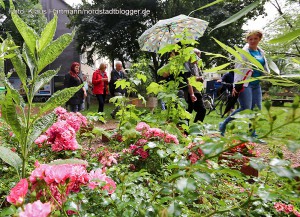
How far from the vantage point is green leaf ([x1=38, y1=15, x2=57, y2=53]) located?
2.77ft

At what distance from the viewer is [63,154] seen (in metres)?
1.96

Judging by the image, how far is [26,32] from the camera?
2.74 ft

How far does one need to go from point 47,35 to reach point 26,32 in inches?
2.0

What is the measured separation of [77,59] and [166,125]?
2511 cm

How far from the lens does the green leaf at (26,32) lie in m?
0.82

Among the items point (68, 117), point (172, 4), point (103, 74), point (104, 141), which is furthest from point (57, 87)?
point (68, 117)

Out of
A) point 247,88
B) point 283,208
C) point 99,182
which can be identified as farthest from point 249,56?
point 247,88

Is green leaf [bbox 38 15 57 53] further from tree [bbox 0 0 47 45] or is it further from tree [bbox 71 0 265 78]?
tree [bbox 0 0 47 45]

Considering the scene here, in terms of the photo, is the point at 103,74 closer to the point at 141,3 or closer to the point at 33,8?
the point at 141,3

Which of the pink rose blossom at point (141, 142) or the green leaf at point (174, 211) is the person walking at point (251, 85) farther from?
the green leaf at point (174, 211)

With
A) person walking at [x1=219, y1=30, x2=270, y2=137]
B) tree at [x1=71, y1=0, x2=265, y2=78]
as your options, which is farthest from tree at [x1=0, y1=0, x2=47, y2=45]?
person walking at [x1=219, y1=30, x2=270, y2=137]

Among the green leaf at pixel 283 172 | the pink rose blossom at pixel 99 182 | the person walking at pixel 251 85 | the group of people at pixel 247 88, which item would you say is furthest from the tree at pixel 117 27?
the green leaf at pixel 283 172

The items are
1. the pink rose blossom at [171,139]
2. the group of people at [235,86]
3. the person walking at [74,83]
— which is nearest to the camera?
the pink rose blossom at [171,139]

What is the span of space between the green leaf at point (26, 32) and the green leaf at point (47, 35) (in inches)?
0.6
